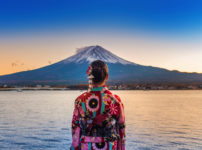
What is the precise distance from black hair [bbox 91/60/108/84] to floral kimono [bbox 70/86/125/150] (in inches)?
2.9

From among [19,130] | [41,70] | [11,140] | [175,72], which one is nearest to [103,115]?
[11,140]

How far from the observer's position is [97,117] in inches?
99.3

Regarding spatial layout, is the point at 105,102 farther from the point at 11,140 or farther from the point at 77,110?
the point at 11,140

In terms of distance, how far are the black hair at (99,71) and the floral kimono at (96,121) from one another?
2.9 inches

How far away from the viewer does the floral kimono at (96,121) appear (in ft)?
8.27

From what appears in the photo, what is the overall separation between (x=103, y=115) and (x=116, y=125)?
17 centimetres

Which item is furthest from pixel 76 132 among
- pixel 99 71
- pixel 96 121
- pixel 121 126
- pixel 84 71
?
pixel 84 71

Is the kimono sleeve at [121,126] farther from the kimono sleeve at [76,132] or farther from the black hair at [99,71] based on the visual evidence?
the kimono sleeve at [76,132]

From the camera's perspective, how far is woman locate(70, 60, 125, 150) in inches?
99.3

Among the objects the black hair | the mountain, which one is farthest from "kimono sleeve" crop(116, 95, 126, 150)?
the mountain

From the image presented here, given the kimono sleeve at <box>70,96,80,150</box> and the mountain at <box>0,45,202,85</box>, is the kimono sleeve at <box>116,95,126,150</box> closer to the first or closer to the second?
the kimono sleeve at <box>70,96,80,150</box>

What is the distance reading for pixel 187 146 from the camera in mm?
7578

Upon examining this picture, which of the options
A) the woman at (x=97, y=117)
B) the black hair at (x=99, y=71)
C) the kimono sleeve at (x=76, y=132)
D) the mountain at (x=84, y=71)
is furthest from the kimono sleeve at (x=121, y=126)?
the mountain at (x=84, y=71)

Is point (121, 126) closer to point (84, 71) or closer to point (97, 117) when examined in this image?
point (97, 117)
